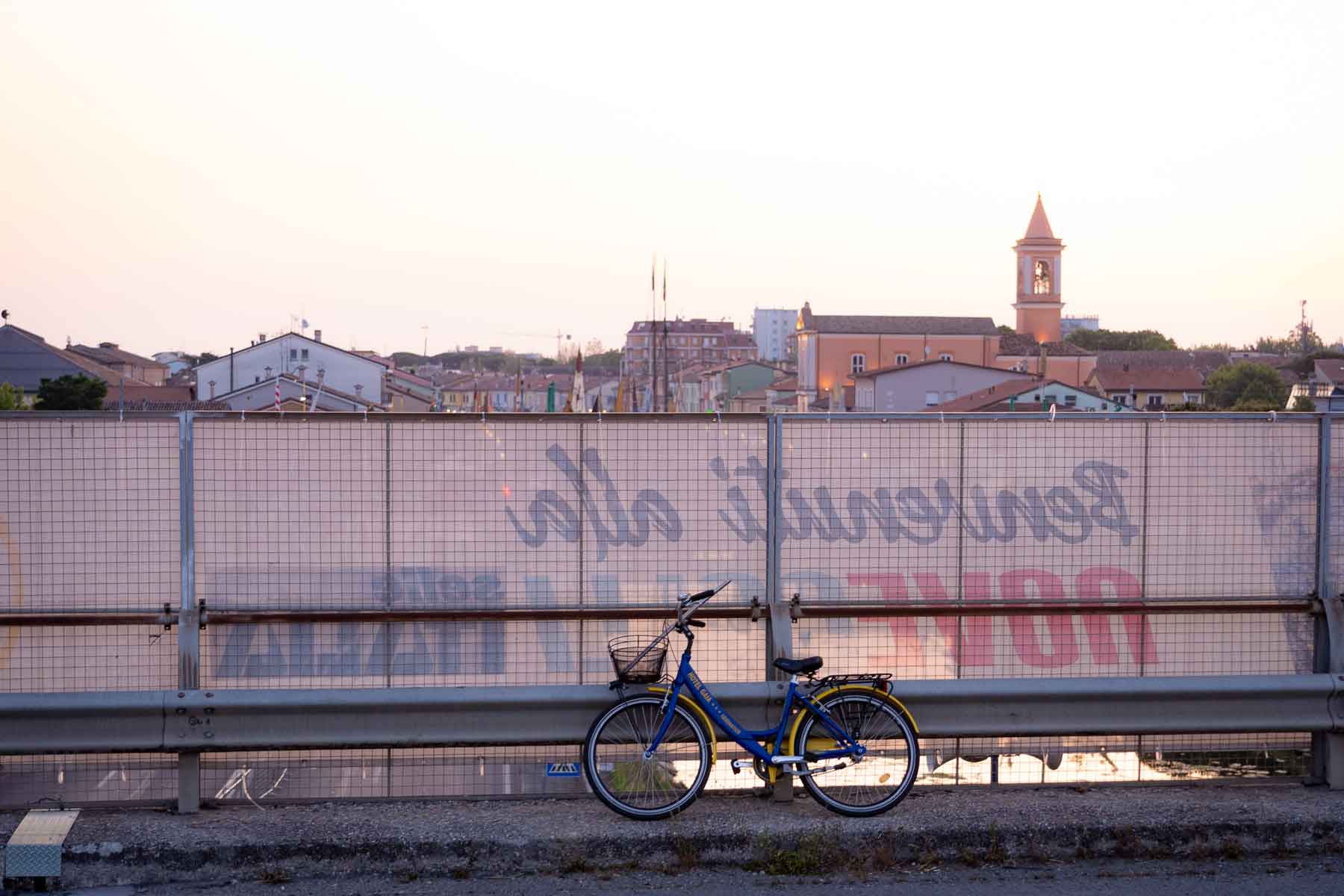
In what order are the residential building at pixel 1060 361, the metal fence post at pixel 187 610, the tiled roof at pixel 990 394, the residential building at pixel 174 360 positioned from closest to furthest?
the metal fence post at pixel 187 610 < the tiled roof at pixel 990 394 < the residential building at pixel 1060 361 < the residential building at pixel 174 360

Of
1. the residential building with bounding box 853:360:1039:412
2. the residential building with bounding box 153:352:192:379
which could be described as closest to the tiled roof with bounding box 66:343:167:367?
the residential building with bounding box 153:352:192:379

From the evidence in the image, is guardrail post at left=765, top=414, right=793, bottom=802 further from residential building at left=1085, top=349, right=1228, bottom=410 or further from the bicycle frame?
residential building at left=1085, top=349, right=1228, bottom=410

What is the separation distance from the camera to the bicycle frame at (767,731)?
6316mm

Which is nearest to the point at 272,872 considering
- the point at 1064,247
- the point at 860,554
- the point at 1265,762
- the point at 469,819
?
the point at 469,819

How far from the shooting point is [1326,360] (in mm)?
93875

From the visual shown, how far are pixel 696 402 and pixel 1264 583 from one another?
110m

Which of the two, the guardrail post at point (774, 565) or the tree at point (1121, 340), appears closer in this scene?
the guardrail post at point (774, 565)

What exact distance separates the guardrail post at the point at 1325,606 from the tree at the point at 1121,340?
15107 cm

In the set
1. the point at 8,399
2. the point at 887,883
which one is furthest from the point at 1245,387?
the point at 887,883

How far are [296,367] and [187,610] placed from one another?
77.6 m

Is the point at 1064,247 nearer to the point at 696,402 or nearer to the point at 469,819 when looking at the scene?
the point at 696,402

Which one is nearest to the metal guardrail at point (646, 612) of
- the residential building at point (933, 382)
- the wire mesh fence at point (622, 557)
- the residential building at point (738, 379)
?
the wire mesh fence at point (622, 557)

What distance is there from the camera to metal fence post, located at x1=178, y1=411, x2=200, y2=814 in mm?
6281

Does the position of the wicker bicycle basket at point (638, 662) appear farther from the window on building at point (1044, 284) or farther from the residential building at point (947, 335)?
the window on building at point (1044, 284)
